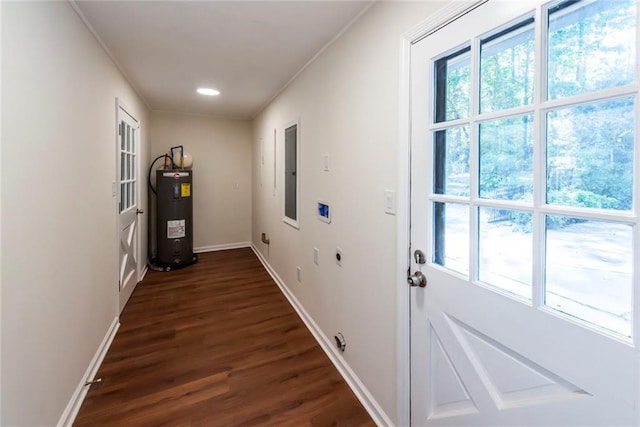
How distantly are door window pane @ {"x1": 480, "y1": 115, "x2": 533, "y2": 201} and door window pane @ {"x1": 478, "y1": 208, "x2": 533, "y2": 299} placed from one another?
0.23 feet

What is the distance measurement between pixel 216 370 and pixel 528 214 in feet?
6.79

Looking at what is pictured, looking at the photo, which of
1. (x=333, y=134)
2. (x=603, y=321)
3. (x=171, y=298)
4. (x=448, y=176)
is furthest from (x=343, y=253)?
(x=171, y=298)

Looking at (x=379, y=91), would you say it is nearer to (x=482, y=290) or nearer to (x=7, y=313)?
(x=482, y=290)

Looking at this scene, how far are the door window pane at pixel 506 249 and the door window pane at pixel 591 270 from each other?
2.5 inches

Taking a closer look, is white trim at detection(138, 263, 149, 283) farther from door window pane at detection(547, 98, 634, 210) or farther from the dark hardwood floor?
door window pane at detection(547, 98, 634, 210)

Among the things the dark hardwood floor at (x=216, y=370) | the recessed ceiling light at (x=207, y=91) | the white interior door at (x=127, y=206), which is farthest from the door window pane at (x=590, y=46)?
the recessed ceiling light at (x=207, y=91)

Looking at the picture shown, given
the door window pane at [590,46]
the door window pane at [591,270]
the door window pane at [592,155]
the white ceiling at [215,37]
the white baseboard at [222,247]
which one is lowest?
the white baseboard at [222,247]

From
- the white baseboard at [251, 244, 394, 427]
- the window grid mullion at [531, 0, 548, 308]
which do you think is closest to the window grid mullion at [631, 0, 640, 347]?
the window grid mullion at [531, 0, 548, 308]

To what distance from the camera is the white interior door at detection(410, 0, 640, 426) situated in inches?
29.5

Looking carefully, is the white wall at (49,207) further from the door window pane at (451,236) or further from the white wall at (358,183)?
the door window pane at (451,236)

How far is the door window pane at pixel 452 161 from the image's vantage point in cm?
114

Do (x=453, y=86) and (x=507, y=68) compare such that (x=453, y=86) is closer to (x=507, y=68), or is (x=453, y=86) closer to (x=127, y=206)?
(x=507, y=68)

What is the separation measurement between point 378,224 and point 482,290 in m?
0.65

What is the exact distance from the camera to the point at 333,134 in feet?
6.94
